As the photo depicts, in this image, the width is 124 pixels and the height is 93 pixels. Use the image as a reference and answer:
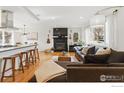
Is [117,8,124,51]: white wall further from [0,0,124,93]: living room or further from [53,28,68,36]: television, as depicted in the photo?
[53,28,68,36]: television

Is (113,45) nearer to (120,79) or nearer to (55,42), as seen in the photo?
(120,79)

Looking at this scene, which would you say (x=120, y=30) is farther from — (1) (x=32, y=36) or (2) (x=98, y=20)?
(1) (x=32, y=36)

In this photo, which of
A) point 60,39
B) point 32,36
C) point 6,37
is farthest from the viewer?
point 60,39

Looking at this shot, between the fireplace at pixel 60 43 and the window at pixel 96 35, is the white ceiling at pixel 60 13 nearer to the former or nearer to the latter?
the window at pixel 96 35

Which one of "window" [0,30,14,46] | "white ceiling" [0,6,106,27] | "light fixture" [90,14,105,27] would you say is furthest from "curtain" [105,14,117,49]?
"window" [0,30,14,46]

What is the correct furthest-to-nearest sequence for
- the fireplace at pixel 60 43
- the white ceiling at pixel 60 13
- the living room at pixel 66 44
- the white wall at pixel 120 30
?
the fireplace at pixel 60 43 < the white wall at pixel 120 30 < the white ceiling at pixel 60 13 < the living room at pixel 66 44

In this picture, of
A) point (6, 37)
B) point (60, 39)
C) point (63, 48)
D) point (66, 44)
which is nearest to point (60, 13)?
point (6, 37)

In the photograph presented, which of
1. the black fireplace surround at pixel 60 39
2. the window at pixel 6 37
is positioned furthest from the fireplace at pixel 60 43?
the window at pixel 6 37

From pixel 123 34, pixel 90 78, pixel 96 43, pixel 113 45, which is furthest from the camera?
pixel 96 43

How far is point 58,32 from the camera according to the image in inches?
497

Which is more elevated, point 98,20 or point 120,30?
point 98,20
